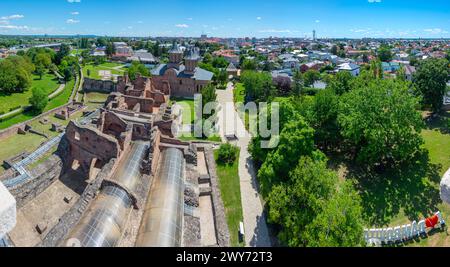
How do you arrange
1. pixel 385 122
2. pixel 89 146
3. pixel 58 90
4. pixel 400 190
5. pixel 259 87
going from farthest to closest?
pixel 58 90 < pixel 259 87 < pixel 89 146 < pixel 385 122 < pixel 400 190

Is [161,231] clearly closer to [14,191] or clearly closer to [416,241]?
[14,191]

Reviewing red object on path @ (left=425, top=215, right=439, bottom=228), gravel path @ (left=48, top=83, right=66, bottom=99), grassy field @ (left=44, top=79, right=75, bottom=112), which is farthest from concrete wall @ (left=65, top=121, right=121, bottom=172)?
gravel path @ (left=48, top=83, right=66, bottom=99)

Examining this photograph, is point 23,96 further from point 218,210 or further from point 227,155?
point 218,210

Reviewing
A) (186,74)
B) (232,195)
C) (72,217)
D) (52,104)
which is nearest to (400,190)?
(232,195)

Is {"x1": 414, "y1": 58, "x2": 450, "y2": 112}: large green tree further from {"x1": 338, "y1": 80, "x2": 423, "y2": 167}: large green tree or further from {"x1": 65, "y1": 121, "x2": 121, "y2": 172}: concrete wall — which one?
{"x1": 65, "y1": 121, "x2": 121, "y2": 172}: concrete wall
